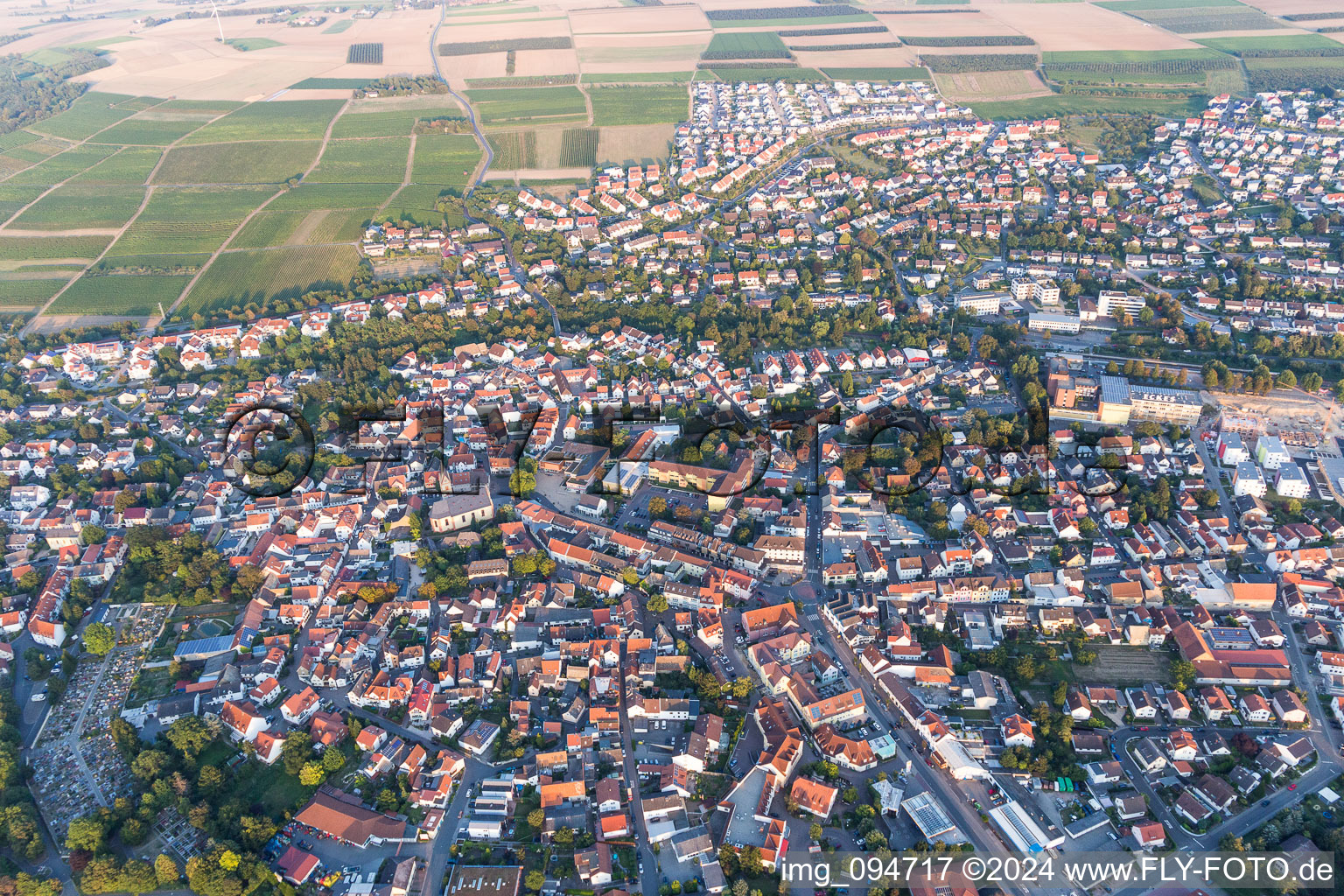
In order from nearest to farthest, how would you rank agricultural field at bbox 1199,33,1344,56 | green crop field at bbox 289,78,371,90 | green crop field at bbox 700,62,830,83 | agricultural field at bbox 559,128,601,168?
agricultural field at bbox 559,128,601,168, agricultural field at bbox 1199,33,1344,56, green crop field at bbox 700,62,830,83, green crop field at bbox 289,78,371,90

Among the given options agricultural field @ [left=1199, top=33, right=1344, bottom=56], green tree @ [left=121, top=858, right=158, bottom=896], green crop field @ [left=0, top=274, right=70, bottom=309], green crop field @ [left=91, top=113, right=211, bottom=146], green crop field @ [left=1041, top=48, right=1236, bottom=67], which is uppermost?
agricultural field @ [left=1199, top=33, right=1344, bottom=56]

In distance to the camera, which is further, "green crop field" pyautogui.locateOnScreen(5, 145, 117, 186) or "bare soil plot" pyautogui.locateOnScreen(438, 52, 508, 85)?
"bare soil plot" pyautogui.locateOnScreen(438, 52, 508, 85)

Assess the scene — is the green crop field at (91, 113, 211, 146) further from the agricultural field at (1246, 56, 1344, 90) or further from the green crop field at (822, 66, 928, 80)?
the agricultural field at (1246, 56, 1344, 90)

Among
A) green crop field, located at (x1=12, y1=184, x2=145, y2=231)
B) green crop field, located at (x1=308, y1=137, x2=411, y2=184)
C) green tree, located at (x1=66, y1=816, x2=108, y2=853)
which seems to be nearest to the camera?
green tree, located at (x1=66, y1=816, x2=108, y2=853)

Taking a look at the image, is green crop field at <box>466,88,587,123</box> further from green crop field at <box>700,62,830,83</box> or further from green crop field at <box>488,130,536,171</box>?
green crop field at <box>700,62,830,83</box>

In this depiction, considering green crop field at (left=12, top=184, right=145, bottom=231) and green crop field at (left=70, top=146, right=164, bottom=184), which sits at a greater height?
green crop field at (left=70, top=146, right=164, bottom=184)

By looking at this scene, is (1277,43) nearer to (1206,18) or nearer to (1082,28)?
(1206,18)

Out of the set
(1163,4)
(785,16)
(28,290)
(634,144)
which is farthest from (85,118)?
(1163,4)

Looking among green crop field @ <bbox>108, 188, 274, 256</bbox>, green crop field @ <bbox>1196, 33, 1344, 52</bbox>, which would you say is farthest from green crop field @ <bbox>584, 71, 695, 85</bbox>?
green crop field @ <bbox>1196, 33, 1344, 52</bbox>
